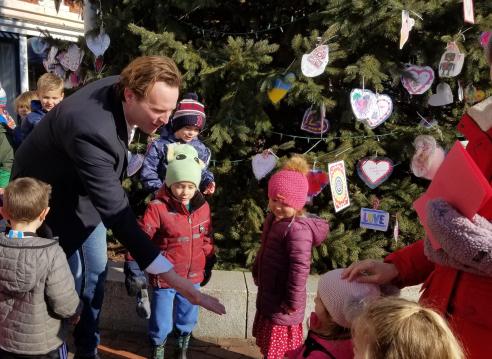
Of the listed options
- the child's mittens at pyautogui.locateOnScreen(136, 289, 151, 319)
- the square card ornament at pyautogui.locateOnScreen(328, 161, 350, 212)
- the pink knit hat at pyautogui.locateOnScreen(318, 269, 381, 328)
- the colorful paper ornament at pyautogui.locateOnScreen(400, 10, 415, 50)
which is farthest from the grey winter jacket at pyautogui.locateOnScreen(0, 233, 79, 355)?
the colorful paper ornament at pyautogui.locateOnScreen(400, 10, 415, 50)

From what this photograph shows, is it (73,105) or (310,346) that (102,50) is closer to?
(73,105)

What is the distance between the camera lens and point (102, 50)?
14.9 ft

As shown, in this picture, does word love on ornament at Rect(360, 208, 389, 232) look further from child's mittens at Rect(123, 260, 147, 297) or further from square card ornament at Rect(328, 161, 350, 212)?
child's mittens at Rect(123, 260, 147, 297)

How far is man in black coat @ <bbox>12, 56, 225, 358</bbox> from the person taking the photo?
233cm

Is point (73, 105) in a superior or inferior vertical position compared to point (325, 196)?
superior

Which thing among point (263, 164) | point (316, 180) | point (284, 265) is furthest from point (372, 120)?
point (284, 265)

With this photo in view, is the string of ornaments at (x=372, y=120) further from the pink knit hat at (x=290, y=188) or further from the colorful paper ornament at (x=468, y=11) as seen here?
the pink knit hat at (x=290, y=188)

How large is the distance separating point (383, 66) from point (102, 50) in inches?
96.6

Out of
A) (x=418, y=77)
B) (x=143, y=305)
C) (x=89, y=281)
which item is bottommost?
(x=143, y=305)

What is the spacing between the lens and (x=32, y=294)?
249cm

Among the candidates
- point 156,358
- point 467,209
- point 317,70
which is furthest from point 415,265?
point 317,70

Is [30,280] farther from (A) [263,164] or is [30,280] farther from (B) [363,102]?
(B) [363,102]

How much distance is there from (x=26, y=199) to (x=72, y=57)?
9.33 ft

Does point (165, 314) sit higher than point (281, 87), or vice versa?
point (281, 87)
